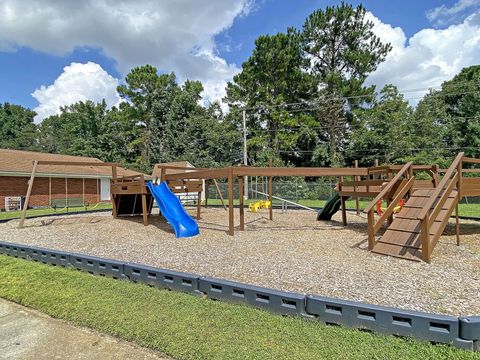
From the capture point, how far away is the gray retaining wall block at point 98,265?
4500 millimetres

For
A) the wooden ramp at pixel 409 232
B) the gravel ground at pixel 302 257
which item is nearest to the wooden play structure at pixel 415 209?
the wooden ramp at pixel 409 232

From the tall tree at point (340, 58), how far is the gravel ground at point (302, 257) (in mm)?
23455

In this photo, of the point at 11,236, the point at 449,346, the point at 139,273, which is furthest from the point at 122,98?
the point at 449,346

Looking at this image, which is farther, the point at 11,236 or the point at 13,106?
the point at 13,106

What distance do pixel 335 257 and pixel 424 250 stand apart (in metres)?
1.29

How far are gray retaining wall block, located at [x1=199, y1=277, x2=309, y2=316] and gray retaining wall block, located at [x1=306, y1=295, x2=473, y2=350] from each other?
0.45 feet

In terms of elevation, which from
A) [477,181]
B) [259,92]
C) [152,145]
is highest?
[259,92]

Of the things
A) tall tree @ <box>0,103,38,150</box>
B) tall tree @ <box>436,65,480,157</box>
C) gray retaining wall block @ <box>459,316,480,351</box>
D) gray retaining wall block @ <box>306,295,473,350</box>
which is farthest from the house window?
tall tree @ <box>0,103,38,150</box>

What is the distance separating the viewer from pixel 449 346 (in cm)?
257

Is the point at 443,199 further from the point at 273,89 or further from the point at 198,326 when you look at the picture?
the point at 273,89

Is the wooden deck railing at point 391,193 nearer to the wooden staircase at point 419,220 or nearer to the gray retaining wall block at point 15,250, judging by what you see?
the wooden staircase at point 419,220

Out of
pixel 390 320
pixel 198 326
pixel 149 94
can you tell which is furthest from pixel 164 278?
pixel 149 94

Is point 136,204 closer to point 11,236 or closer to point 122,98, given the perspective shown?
point 11,236

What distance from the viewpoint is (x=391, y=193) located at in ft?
22.4
